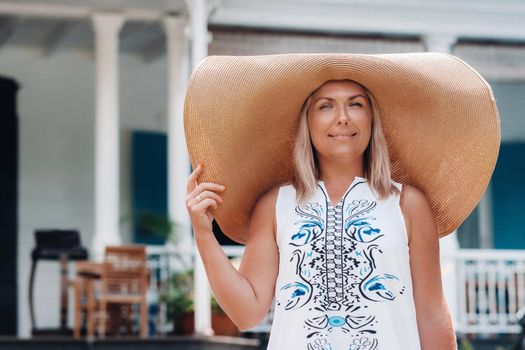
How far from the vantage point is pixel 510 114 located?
575 inches

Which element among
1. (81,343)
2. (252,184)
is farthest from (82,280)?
(252,184)

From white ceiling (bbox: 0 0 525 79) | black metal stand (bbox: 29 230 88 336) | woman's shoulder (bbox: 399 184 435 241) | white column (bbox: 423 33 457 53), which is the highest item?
white ceiling (bbox: 0 0 525 79)

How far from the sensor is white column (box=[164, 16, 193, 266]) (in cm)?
1152

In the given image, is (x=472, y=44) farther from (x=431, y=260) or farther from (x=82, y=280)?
(x=431, y=260)

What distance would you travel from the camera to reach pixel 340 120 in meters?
3.03

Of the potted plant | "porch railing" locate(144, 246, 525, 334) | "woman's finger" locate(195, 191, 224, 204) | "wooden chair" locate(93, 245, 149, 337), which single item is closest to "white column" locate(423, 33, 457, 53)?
"porch railing" locate(144, 246, 525, 334)

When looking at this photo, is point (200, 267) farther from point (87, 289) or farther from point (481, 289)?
point (481, 289)

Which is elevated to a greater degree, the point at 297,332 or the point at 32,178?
the point at 32,178

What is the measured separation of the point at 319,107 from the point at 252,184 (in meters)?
0.30

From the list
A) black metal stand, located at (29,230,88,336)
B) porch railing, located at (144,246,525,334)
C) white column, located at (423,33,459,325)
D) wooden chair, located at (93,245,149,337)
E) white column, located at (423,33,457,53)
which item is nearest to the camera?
wooden chair, located at (93,245,149,337)

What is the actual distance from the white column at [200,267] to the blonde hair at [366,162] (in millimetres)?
7315

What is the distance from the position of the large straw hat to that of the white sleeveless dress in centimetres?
27

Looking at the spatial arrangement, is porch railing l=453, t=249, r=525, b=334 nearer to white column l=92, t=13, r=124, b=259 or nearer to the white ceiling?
the white ceiling

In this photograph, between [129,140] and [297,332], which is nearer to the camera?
[297,332]
